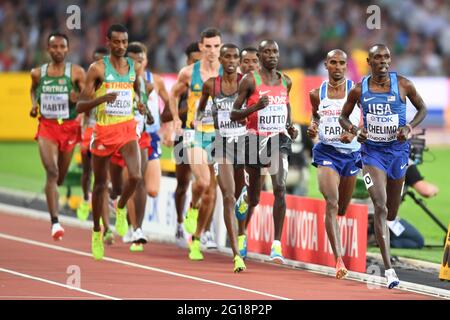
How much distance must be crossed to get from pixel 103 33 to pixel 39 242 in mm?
16698

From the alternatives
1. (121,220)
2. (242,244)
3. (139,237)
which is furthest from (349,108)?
(139,237)

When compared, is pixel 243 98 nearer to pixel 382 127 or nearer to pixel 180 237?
pixel 382 127

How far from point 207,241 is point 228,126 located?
2267mm

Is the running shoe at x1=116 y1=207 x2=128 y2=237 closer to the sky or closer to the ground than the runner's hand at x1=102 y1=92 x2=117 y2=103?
closer to the ground

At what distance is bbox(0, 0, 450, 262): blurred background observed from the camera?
110 ft

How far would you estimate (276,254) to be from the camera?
15953 mm

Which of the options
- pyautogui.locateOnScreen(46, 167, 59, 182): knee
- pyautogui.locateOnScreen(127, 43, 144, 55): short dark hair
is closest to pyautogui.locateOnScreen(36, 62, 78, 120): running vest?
pyautogui.locateOnScreen(46, 167, 59, 182): knee

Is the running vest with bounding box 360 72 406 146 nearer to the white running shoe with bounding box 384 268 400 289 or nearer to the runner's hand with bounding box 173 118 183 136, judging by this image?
the white running shoe with bounding box 384 268 400 289

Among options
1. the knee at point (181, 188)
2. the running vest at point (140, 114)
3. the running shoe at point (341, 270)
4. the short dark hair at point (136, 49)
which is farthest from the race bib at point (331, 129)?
the short dark hair at point (136, 49)

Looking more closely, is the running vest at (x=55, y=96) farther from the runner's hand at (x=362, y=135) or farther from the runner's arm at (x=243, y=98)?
the runner's hand at (x=362, y=135)

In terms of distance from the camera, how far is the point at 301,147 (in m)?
22.8

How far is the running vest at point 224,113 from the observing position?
645 inches

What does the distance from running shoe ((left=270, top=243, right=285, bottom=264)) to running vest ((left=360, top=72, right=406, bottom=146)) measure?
1.87m
